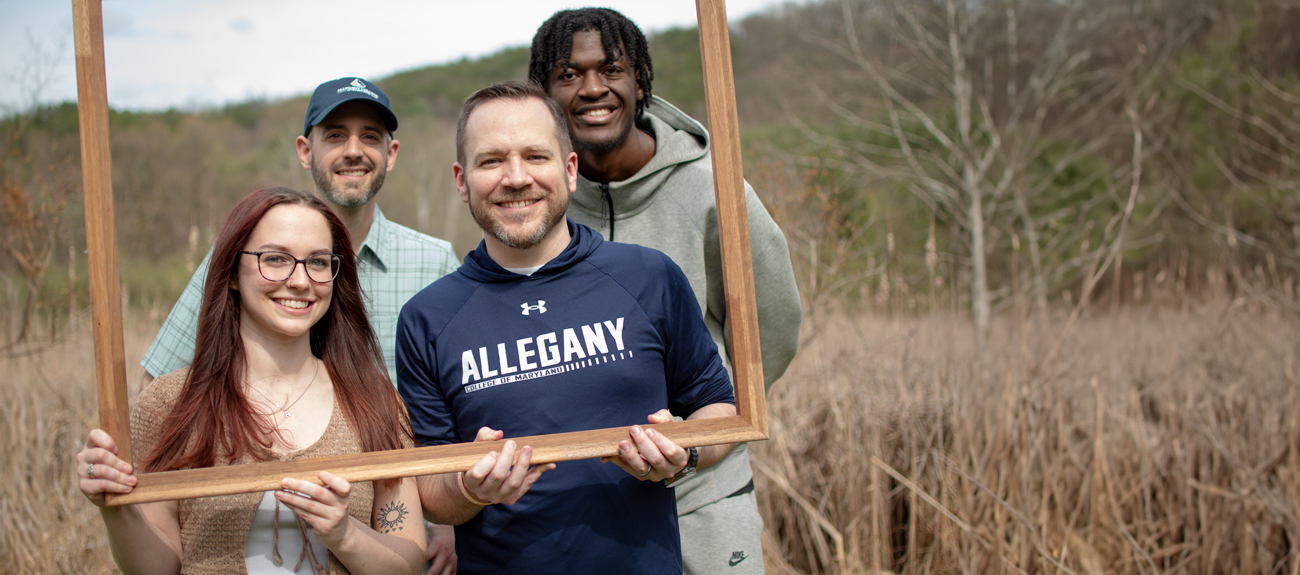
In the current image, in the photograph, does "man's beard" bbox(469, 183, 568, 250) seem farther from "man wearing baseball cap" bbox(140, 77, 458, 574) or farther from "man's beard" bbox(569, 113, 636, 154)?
"man wearing baseball cap" bbox(140, 77, 458, 574)

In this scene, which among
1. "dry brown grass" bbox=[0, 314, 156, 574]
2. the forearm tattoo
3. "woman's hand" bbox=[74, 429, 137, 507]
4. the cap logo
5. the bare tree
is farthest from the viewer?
the bare tree

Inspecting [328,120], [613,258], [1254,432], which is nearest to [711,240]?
[613,258]

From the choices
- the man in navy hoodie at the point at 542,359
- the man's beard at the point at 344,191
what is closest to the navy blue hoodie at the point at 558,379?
the man in navy hoodie at the point at 542,359

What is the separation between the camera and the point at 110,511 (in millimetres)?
1659

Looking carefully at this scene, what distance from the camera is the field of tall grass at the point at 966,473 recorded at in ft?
13.0

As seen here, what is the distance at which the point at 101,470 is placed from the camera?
5.26 ft

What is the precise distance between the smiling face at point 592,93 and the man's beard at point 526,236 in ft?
1.64

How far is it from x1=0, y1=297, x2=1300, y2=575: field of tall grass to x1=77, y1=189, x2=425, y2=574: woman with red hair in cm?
253

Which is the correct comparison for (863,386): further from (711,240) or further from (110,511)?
(110,511)

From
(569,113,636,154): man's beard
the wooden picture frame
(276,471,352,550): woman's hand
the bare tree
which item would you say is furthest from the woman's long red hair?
the bare tree

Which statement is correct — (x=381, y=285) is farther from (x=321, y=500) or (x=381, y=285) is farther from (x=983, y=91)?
(x=983, y=91)

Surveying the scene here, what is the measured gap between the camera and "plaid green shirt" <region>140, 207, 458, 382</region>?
2.41m

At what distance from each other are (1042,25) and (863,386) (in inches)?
448

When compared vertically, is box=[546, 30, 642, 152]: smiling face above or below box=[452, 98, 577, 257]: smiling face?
above
